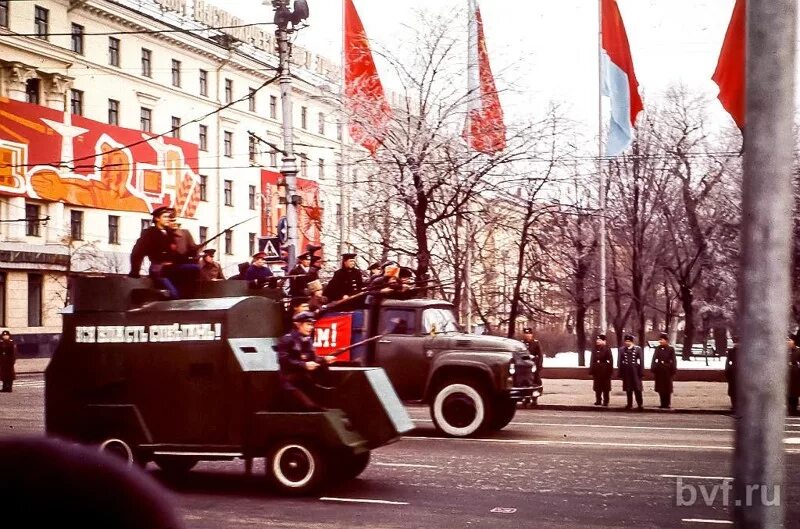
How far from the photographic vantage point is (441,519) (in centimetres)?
1012

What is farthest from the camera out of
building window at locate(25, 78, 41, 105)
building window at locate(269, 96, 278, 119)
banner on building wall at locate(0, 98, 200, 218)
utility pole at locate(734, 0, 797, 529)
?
building window at locate(269, 96, 278, 119)

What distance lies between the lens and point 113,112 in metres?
51.1

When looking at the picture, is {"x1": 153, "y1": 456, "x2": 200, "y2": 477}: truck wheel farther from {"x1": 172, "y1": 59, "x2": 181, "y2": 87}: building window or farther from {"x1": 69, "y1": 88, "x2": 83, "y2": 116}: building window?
{"x1": 172, "y1": 59, "x2": 181, "y2": 87}: building window

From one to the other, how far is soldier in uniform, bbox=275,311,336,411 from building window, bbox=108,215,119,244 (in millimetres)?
42393

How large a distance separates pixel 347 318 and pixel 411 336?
1.25 m

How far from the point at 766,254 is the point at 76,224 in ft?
162

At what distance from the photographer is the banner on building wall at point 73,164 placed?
3988 centimetres

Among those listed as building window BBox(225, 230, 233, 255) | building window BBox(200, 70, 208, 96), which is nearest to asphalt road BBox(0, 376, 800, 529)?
building window BBox(200, 70, 208, 96)

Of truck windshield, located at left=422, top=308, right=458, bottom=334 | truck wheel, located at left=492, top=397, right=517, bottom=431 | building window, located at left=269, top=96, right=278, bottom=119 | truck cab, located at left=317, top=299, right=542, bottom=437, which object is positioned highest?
building window, located at left=269, top=96, right=278, bottom=119

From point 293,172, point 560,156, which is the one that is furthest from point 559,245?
point 293,172

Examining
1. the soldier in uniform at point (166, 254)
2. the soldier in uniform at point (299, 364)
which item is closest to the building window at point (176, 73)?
the soldier in uniform at point (166, 254)

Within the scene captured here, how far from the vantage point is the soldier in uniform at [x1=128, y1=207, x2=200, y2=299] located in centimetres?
1225

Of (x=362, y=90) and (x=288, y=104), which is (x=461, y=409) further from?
(x=362, y=90)

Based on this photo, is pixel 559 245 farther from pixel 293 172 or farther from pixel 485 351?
pixel 485 351
